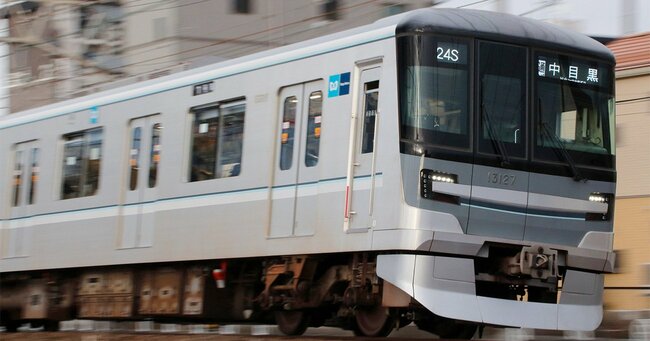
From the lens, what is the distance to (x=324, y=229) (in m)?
10.0

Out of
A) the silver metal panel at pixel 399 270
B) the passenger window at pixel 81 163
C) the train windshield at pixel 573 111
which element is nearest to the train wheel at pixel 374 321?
the silver metal panel at pixel 399 270

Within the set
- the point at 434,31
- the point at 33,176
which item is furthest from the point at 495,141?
the point at 33,176

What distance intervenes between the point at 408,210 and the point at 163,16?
78.8 ft

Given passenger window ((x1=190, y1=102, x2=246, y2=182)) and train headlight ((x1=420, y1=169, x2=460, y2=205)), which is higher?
passenger window ((x1=190, y1=102, x2=246, y2=182))

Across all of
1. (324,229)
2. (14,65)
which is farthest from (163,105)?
(14,65)

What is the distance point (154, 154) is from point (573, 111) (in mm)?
4847

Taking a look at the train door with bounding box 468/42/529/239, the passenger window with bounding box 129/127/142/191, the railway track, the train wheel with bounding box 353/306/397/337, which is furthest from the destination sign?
the passenger window with bounding box 129/127/142/191

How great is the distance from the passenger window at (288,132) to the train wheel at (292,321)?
4.98 feet

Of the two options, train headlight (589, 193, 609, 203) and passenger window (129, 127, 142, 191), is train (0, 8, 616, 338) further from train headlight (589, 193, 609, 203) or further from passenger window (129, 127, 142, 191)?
passenger window (129, 127, 142, 191)

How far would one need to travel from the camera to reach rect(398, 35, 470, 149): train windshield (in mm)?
9320

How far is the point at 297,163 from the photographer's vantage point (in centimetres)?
1052

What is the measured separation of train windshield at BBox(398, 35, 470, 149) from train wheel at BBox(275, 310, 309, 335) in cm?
263

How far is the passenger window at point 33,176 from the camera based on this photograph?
15.0 meters

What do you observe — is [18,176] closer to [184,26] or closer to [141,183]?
[141,183]
